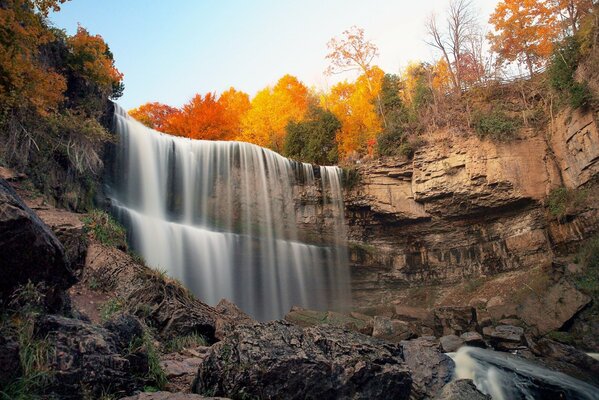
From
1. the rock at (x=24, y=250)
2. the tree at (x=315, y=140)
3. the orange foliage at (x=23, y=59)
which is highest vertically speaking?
the tree at (x=315, y=140)

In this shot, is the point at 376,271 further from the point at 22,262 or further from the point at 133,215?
the point at 22,262

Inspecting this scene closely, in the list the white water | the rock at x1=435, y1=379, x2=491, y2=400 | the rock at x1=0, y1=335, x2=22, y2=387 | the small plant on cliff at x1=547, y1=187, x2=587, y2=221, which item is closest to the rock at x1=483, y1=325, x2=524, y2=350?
the white water

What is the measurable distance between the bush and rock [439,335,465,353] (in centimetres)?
1207

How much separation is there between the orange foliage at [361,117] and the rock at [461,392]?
1985cm

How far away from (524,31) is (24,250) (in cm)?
2989

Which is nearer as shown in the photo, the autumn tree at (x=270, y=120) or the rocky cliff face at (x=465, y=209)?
the rocky cliff face at (x=465, y=209)

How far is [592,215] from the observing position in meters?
16.6

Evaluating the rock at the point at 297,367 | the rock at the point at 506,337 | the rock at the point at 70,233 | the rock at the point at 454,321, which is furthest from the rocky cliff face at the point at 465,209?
the rock at the point at 297,367

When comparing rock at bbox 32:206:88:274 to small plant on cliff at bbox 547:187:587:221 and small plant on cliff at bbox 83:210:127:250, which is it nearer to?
small plant on cliff at bbox 83:210:127:250

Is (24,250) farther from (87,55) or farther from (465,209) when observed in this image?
(465,209)

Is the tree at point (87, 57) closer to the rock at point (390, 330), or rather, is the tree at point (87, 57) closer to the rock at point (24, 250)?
the rock at point (24, 250)

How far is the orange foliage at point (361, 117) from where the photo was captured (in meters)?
26.6

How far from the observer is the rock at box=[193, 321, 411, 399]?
4.21m

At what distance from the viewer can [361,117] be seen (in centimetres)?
2988
